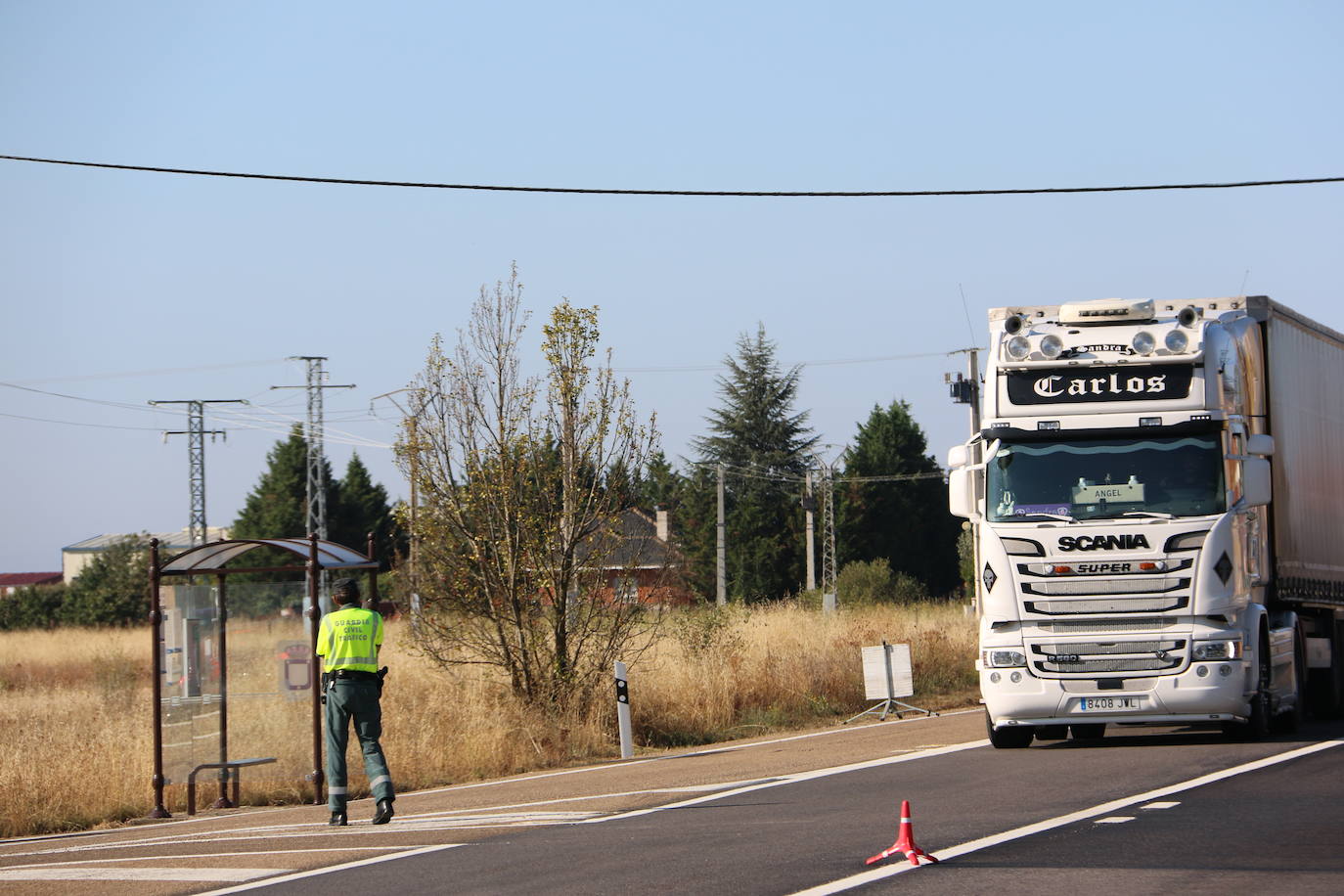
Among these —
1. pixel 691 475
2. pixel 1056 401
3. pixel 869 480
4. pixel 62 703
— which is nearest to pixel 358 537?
pixel 691 475

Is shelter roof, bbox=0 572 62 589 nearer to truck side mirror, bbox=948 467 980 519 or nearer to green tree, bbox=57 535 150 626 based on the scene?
green tree, bbox=57 535 150 626

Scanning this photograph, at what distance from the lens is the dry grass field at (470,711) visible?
55.6 ft

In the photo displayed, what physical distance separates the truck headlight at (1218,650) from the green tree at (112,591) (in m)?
58.2

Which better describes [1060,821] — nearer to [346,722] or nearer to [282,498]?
[346,722]

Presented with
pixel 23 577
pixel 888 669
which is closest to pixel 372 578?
pixel 888 669

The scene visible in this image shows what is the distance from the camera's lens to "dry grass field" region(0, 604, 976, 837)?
17.0m

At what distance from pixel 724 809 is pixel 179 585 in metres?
7.43

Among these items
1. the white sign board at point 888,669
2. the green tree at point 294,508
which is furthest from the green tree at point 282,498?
the white sign board at point 888,669

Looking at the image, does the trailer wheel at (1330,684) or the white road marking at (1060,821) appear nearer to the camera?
the white road marking at (1060,821)

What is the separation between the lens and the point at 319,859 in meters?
10.6

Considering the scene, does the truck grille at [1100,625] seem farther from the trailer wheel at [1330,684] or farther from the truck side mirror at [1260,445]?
the trailer wheel at [1330,684]

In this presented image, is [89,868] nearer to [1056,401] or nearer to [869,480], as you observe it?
[1056,401]

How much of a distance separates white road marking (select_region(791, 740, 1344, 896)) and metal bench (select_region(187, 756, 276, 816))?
28.8 feet

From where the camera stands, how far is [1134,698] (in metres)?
15.1
